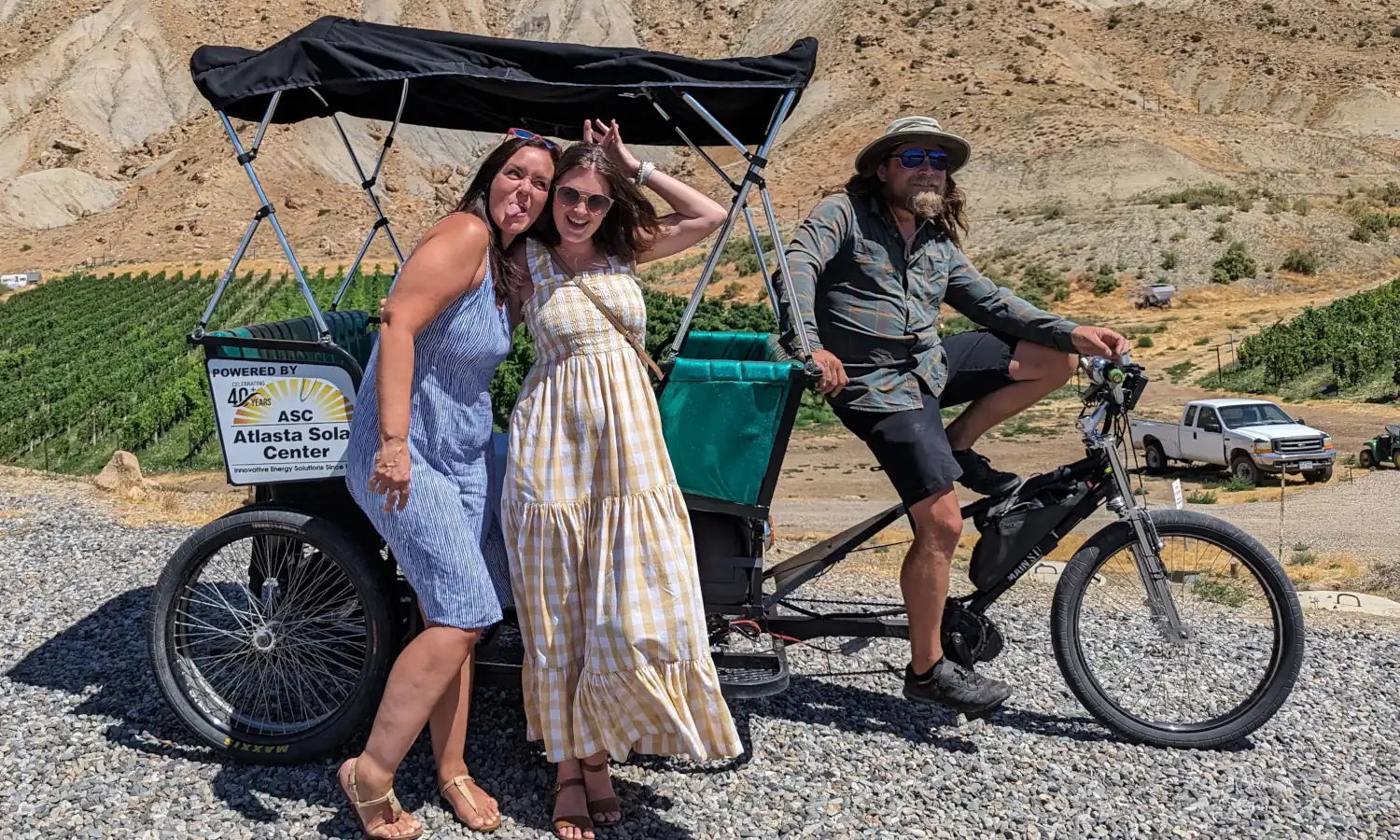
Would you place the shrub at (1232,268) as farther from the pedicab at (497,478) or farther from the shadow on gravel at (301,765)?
the shadow on gravel at (301,765)

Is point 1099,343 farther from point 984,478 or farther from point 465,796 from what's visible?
point 465,796

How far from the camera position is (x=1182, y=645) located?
4.54 meters

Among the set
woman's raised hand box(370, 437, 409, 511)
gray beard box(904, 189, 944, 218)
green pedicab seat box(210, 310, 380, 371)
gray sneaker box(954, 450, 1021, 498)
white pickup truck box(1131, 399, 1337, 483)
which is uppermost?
gray beard box(904, 189, 944, 218)

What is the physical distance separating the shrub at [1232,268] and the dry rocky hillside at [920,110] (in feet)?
2.13

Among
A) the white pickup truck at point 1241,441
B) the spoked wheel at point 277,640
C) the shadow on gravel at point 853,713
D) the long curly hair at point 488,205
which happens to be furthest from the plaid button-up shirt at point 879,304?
the white pickup truck at point 1241,441

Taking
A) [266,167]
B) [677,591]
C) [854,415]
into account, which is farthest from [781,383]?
[266,167]

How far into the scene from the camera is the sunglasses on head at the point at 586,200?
347 cm

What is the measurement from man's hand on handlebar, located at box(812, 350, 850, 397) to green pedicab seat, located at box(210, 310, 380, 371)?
1.54m

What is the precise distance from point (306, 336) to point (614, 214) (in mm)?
1867

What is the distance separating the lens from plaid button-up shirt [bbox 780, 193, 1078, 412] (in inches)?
169

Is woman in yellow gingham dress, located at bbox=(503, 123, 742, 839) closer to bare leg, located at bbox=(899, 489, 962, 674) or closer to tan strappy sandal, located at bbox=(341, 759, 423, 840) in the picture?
tan strappy sandal, located at bbox=(341, 759, 423, 840)

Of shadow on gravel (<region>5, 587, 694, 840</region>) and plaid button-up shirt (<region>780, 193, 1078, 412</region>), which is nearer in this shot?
shadow on gravel (<region>5, 587, 694, 840</region>)

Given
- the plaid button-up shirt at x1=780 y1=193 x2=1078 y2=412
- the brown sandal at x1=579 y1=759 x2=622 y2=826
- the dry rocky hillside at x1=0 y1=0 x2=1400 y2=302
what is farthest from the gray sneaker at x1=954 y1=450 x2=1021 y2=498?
the dry rocky hillside at x1=0 y1=0 x2=1400 y2=302

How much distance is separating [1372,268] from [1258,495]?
2741 centimetres
